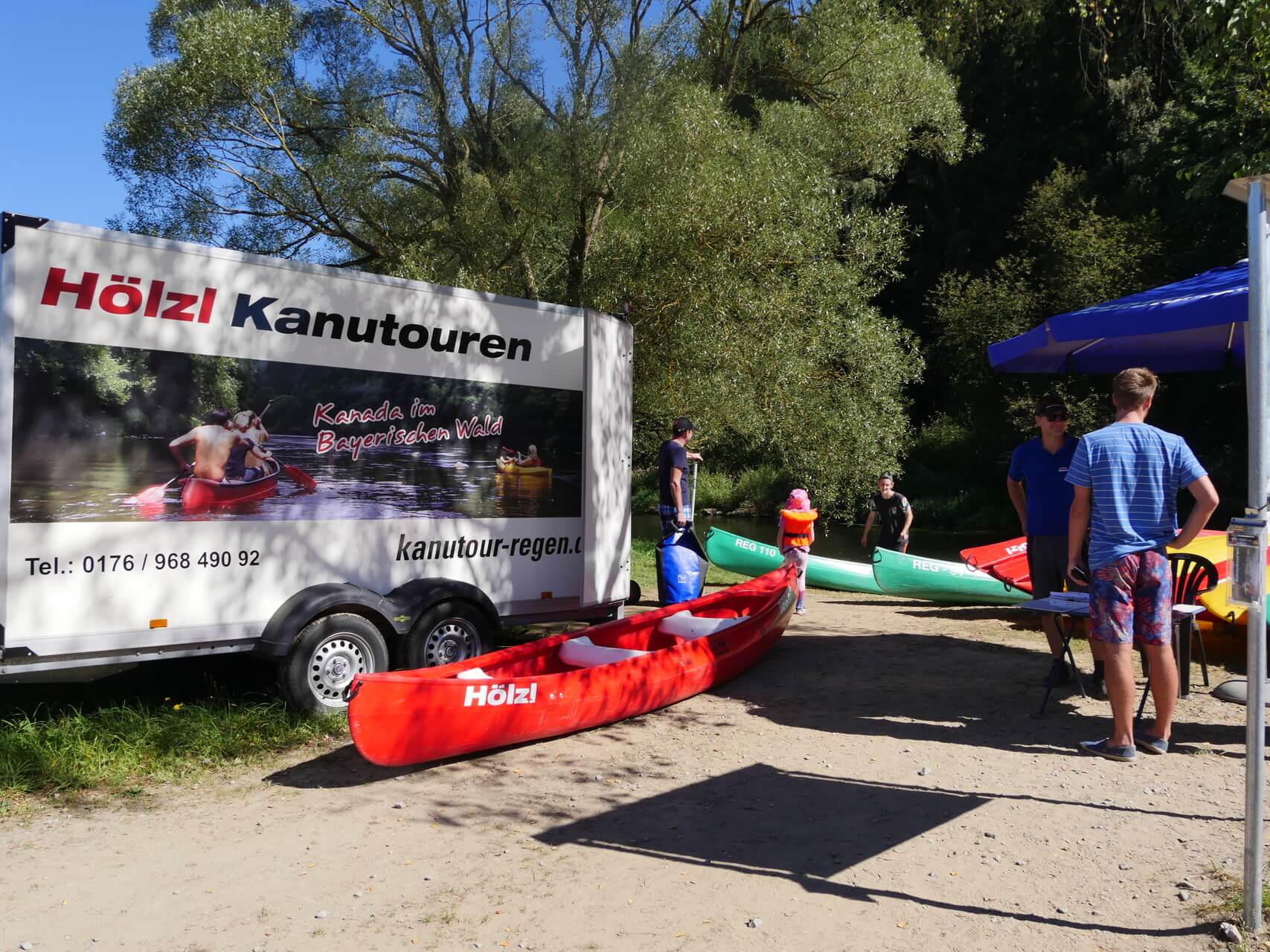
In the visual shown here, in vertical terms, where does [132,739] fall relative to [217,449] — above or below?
below

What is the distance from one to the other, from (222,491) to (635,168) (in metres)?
10.5

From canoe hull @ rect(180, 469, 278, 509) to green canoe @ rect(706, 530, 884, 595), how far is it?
7.99m

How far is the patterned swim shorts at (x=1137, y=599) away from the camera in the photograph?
5039 mm

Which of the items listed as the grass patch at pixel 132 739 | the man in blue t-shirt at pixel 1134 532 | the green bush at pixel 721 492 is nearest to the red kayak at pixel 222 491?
the grass patch at pixel 132 739

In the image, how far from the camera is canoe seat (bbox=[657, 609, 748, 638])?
7.72 m

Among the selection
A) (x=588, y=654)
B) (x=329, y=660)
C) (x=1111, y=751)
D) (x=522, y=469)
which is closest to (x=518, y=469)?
(x=522, y=469)

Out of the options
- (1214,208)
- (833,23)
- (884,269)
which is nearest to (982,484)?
(1214,208)

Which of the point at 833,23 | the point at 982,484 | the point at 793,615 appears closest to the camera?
the point at 793,615

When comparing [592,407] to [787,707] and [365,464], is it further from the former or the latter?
[787,707]

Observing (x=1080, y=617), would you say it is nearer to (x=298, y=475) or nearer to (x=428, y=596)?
(x=428, y=596)

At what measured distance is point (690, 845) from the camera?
4457mm

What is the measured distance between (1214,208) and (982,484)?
1054cm

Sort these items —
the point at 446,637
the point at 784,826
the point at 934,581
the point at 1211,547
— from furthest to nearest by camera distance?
the point at 934,581 < the point at 1211,547 < the point at 446,637 < the point at 784,826

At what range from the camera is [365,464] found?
664cm
